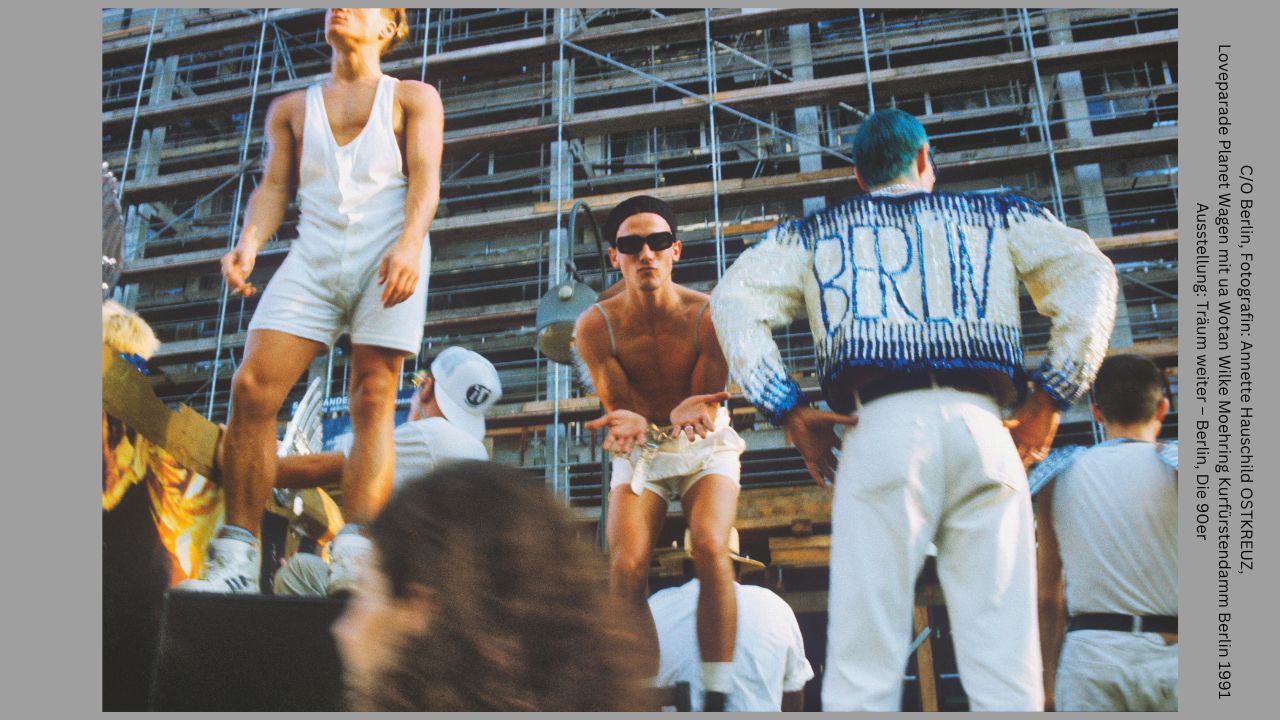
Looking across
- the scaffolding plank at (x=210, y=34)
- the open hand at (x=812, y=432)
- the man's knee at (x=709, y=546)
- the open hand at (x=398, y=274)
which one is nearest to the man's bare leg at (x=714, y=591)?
the man's knee at (x=709, y=546)

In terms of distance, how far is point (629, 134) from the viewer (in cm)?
1314

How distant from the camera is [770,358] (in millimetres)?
2176

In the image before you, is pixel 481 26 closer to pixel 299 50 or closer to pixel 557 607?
pixel 299 50

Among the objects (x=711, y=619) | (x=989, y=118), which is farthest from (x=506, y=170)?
(x=711, y=619)

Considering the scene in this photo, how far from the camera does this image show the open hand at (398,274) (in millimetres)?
2811

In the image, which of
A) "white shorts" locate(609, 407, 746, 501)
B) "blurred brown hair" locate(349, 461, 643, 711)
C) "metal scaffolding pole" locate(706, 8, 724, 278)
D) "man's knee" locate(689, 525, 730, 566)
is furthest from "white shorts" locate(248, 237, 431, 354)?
"metal scaffolding pole" locate(706, 8, 724, 278)

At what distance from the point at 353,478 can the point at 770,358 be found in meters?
1.32

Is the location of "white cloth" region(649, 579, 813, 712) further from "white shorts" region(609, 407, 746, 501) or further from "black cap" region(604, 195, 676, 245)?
"black cap" region(604, 195, 676, 245)

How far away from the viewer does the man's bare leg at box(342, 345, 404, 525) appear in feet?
9.18

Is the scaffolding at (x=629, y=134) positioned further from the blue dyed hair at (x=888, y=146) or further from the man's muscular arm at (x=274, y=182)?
the blue dyed hair at (x=888, y=146)

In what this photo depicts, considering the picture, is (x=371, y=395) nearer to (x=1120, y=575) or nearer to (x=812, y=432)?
(x=812, y=432)

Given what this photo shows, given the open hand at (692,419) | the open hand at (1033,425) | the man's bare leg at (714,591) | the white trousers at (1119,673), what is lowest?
the white trousers at (1119,673)

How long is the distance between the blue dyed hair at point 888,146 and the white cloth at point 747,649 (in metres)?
1.21

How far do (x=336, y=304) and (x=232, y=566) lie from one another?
813 millimetres
